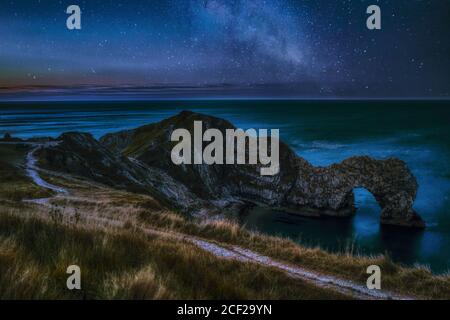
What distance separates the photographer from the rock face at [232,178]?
5791 cm

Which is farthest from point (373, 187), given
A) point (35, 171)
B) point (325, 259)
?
point (325, 259)

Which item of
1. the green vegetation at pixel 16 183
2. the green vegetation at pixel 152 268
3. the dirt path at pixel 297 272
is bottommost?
the dirt path at pixel 297 272

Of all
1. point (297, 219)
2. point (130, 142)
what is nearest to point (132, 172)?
point (297, 219)

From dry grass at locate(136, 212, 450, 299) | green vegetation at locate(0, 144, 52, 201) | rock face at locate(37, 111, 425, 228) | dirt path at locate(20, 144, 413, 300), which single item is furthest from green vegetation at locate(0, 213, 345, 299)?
rock face at locate(37, 111, 425, 228)

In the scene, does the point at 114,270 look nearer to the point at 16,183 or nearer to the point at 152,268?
the point at 152,268

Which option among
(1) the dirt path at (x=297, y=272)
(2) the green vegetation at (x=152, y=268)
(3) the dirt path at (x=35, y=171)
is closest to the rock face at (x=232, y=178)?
(3) the dirt path at (x=35, y=171)

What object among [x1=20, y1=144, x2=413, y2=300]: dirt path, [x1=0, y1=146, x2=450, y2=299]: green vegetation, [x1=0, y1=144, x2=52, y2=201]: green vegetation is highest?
[x1=0, y1=144, x2=52, y2=201]: green vegetation

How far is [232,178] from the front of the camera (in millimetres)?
87625

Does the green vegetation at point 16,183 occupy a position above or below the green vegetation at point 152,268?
above

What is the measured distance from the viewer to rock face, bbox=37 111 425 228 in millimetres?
57906

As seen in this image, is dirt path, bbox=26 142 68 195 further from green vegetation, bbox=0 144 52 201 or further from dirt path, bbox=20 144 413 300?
dirt path, bbox=20 144 413 300

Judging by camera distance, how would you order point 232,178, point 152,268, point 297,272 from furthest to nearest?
point 232,178, point 297,272, point 152,268

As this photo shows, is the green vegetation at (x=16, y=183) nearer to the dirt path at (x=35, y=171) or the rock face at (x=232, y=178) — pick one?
the dirt path at (x=35, y=171)

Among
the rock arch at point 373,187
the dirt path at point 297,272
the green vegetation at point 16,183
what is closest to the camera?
the dirt path at point 297,272
